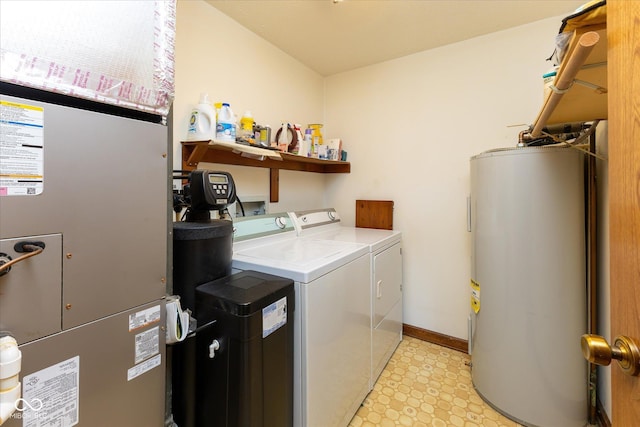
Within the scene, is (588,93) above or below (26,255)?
above

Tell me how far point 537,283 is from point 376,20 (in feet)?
6.45

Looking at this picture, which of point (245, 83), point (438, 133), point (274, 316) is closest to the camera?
point (274, 316)

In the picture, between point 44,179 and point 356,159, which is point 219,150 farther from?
point 356,159

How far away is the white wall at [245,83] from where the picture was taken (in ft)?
5.56

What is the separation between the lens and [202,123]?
1.64m

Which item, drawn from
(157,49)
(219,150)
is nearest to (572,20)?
(157,49)

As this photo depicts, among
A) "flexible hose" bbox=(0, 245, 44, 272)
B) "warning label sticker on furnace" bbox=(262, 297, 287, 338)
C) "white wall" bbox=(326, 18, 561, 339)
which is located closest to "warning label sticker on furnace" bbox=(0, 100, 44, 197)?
"flexible hose" bbox=(0, 245, 44, 272)

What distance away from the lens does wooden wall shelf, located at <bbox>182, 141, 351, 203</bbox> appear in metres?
1.63

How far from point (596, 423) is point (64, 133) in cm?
270

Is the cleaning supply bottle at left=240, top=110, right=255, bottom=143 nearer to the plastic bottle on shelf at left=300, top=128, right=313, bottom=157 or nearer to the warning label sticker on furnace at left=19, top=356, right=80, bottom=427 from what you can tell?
the plastic bottle on shelf at left=300, top=128, right=313, bottom=157

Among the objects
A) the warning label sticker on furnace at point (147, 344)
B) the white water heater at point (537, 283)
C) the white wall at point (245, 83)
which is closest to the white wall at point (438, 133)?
the white wall at point (245, 83)

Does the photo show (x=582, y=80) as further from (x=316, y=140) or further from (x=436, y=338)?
(x=436, y=338)

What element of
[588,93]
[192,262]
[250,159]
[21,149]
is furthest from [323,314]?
[588,93]

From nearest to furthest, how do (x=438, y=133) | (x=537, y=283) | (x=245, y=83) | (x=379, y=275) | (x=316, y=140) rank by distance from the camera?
1. (x=537, y=283)
2. (x=379, y=275)
3. (x=245, y=83)
4. (x=438, y=133)
5. (x=316, y=140)
